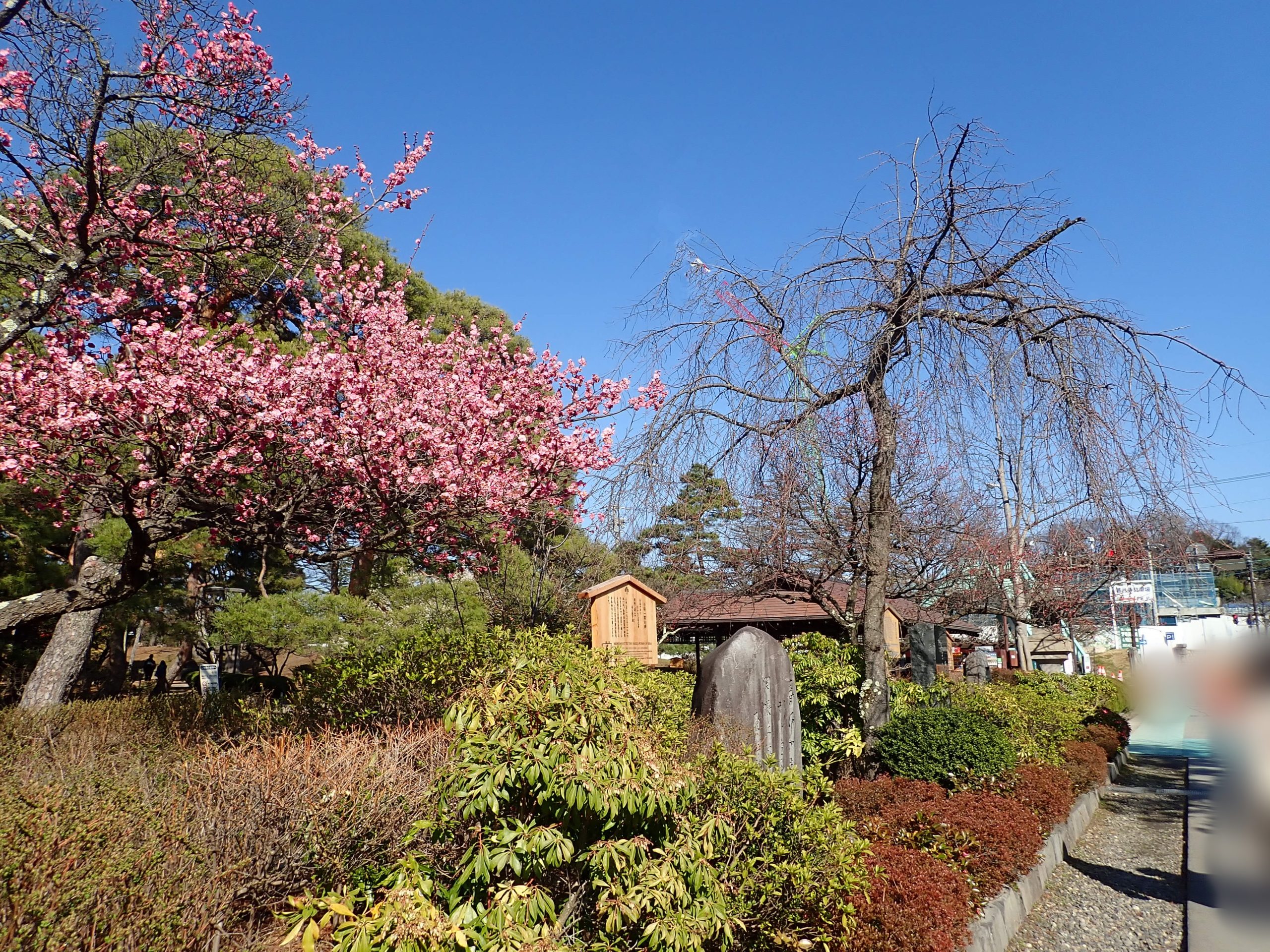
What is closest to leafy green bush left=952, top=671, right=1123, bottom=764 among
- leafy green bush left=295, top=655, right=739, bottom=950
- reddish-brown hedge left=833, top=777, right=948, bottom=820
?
reddish-brown hedge left=833, top=777, right=948, bottom=820

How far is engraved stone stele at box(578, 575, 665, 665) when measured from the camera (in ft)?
42.9

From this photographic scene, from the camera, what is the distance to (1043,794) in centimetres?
682

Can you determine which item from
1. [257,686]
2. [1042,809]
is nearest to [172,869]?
[1042,809]

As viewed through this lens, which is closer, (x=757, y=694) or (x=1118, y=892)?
(x=1118, y=892)

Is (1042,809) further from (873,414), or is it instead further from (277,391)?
(277,391)

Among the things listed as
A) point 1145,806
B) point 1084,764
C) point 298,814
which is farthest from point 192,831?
point 1145,806

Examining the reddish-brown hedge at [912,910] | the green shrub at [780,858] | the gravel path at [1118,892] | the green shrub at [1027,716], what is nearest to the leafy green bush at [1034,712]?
the green shrub at [1027,716]

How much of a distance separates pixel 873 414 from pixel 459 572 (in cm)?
470

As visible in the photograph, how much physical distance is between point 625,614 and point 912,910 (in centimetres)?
972

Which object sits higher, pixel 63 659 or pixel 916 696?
pixel 63 659

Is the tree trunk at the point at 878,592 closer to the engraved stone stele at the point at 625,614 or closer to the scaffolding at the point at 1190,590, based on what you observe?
the scaffolding at the point at 1190,590

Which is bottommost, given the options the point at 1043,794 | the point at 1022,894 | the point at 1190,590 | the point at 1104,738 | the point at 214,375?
the point at 1104,738

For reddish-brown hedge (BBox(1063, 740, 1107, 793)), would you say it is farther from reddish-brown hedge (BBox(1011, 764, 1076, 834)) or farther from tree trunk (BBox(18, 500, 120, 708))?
tree trunk (BBox(18, 500, 120, 708))

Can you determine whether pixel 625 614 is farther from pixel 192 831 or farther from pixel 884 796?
pixel 192 831
